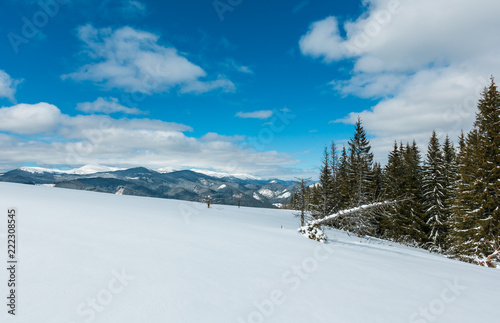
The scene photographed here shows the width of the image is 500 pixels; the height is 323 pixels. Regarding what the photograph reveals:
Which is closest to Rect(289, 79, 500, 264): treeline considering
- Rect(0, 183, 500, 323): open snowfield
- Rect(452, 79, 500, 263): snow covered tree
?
Rect(452, 79, 500, 263): snow covered tree

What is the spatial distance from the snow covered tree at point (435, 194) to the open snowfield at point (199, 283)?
89.4 ft

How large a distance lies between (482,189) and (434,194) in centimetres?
Result: 1013

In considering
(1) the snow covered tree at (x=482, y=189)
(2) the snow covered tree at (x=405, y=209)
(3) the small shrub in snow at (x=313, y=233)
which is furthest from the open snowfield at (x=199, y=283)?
(2) the snow covered tree at (x=405, y=209)

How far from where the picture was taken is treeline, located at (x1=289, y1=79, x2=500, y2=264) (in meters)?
17.5

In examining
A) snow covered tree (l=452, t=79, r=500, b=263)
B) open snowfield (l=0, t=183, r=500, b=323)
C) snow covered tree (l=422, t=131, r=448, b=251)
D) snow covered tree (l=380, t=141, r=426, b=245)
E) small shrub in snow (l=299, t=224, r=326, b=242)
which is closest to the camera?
open snowfield (l=0, t=183, r=500, b=323)

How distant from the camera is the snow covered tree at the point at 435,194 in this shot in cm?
2688

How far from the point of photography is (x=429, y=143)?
29297 millimetres

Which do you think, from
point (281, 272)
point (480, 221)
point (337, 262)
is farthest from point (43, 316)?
point (480, 221)

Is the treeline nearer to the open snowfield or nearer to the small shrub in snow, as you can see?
the small shrub in snow

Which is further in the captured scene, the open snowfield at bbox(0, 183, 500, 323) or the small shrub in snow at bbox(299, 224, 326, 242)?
the small shrub in snow at bbox(299, 224, 326, 242)

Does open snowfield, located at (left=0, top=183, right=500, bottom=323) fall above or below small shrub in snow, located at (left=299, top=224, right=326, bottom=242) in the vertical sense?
above

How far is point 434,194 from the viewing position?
90.4 ft

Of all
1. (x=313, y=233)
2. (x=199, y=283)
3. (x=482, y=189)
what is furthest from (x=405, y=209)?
(x=199, y=283)

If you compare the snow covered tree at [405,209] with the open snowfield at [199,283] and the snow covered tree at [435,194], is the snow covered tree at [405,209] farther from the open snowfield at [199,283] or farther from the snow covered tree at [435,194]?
the open snowfield at [199,283]
